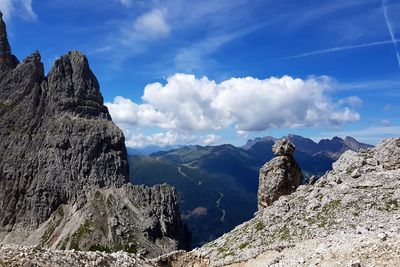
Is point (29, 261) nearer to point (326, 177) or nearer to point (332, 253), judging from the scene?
point (332, 253)

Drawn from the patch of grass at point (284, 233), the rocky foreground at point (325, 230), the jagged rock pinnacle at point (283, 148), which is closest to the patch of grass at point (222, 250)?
the rocky foreground at point (325, 230)

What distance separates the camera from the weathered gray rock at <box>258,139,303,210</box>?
71000mm

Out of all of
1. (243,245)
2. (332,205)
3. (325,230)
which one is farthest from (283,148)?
(325,230)

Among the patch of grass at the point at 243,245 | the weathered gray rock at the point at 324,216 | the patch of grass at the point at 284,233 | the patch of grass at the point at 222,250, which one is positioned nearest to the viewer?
the weathered gray rock at the point at 324,216

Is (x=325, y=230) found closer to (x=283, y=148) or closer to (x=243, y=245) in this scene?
(x=243, y=245)

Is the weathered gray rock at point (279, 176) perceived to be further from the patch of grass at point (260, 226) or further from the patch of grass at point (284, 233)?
the patch of grass at point (284, 233)

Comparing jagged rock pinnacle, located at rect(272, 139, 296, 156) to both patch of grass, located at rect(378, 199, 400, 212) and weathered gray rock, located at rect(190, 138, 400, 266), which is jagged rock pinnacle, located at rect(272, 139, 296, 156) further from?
patch of grass, located at rect(378, 199, 400, 212)

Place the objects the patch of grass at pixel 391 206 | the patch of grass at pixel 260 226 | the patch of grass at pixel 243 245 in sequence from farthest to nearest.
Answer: the patch of grass at pixel 260 226, the patch of grass at pixel 243 245, the patch of grass at pixel 391 206

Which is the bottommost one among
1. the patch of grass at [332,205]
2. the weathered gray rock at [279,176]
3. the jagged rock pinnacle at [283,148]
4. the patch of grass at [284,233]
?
the patch of grass at [284,233]

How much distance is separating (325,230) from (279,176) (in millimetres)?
26404

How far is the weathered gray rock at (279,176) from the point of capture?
71000 mm

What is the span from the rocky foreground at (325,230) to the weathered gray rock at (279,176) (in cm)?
972

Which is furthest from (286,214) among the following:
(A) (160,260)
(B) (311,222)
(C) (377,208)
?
(A) (160,260)

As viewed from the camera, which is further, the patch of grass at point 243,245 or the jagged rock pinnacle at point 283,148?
the jagged rock pinnacle at point 283,148
